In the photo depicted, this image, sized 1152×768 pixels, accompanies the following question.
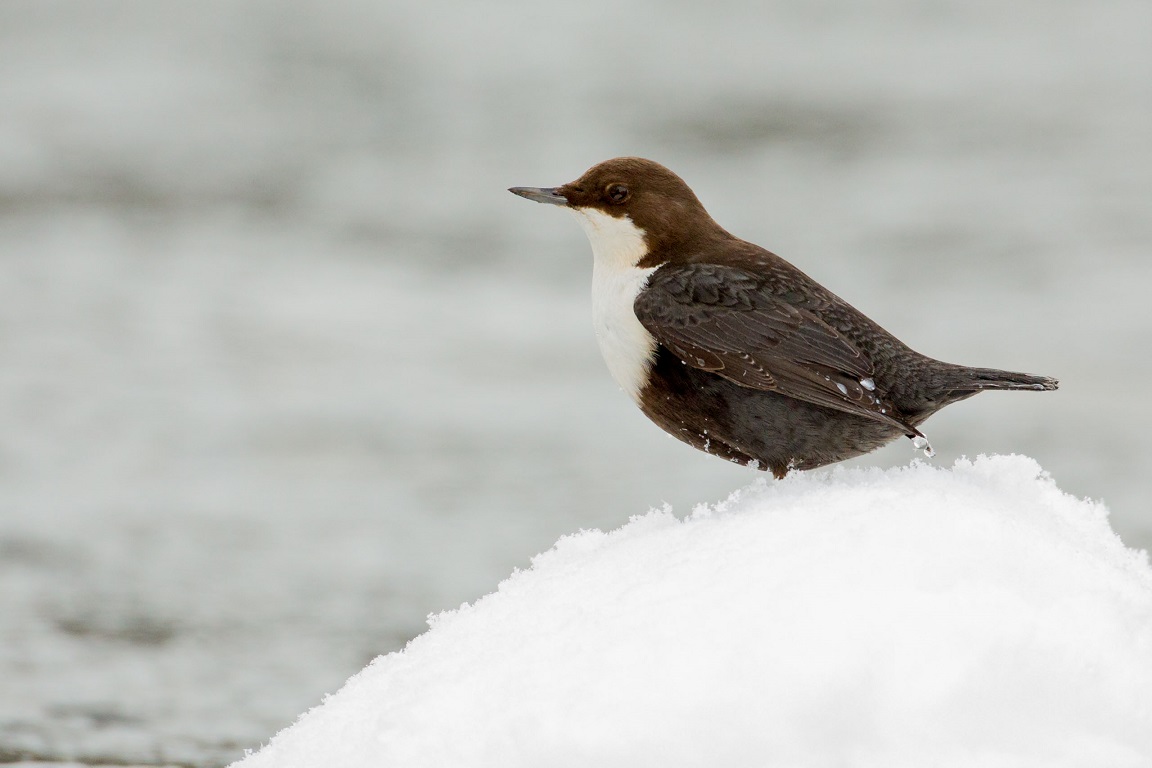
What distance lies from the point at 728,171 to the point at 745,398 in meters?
9.16

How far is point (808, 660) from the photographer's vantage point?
219cm

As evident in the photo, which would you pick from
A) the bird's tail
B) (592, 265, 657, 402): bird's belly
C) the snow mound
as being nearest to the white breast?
(592, 265, 657, 402): bird's belly

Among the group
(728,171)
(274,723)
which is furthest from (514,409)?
(728,171)

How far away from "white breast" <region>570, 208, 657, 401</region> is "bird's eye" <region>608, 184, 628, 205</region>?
5 centimetres

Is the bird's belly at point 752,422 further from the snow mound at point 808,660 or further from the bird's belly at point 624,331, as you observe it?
the snow mound at point 808,660

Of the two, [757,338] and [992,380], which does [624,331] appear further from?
[992,380]

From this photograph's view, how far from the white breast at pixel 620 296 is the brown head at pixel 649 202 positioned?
26 millimetres

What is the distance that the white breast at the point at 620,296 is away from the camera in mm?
3611

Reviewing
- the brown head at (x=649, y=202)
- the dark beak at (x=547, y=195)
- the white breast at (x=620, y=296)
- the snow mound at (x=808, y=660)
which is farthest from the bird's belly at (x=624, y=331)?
the snow mound at (x=808, y=660)

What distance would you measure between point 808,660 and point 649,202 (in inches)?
74.0

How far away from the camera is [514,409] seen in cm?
834

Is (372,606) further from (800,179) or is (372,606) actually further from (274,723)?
(800,179)

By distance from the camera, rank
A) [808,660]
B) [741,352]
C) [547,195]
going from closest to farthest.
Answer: [808,660] < [741,352] < [547,195]

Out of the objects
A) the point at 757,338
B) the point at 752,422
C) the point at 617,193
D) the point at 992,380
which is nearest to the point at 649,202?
the point at 617,193
